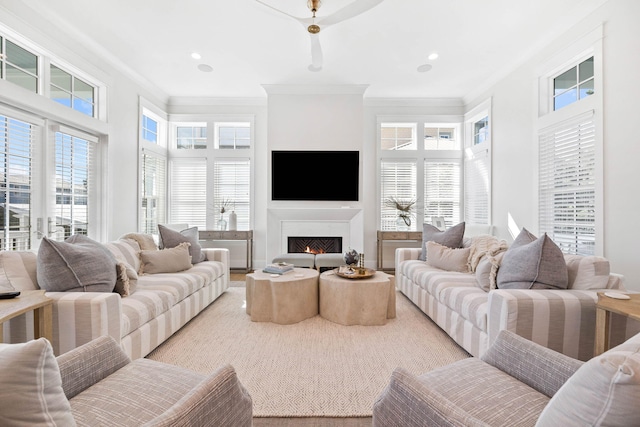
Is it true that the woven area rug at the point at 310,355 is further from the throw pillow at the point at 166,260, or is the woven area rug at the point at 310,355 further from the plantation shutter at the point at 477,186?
the plantation shutter at the point at 477,186

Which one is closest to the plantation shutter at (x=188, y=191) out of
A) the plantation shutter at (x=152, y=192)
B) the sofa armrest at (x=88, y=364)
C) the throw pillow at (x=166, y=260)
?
the plantation shutter at (x=152, y=192)

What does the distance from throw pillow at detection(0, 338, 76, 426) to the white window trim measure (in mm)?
3791

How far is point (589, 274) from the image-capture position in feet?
6.77

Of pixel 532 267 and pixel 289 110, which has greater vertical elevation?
pixel 289 110

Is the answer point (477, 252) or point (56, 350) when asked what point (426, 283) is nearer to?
point (477, 252)

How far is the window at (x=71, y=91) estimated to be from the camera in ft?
10.9

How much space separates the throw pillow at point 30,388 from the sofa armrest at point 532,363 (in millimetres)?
1432

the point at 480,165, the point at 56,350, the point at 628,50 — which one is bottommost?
the point at 56,350

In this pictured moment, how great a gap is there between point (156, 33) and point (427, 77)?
366cm

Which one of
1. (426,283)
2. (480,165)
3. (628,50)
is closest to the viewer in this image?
(628,50)

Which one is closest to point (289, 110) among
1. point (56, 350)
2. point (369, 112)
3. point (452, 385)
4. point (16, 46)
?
point (369, 112)

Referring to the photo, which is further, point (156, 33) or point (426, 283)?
point (156, 33)

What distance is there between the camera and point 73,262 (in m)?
2.04

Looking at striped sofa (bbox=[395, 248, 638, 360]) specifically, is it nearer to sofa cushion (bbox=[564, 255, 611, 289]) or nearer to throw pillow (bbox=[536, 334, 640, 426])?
sofa cushion (bbox=[564, 255, 611, 289])
